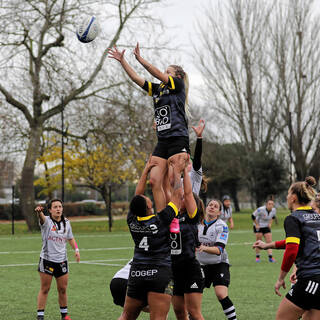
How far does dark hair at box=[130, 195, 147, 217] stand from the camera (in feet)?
19.9

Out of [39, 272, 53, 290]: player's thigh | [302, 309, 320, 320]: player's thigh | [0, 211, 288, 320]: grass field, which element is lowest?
[0, 211, 288, 320]: grass field

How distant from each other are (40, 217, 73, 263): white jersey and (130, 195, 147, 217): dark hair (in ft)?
12.5

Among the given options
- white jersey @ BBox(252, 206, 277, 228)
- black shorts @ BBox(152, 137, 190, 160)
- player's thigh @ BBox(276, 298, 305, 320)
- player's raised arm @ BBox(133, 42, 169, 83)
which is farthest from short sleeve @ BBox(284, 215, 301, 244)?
white jersey @ BBox(252, 206, 277, 228)

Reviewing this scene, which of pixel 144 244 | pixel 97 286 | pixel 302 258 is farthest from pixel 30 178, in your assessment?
pixel 302 258

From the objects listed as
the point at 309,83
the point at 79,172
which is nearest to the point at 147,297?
the point at 79,172

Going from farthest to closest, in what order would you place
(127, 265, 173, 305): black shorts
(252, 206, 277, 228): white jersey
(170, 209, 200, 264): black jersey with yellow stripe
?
(252, 206, 277, 228): white jersey → (170, 209, 200, 264): black jersey with yellow stripe → (127, 265, 173, 305): black shorts

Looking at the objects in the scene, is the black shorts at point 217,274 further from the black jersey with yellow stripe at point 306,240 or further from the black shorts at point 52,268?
the black jersey with yellow stripe at point 306,240

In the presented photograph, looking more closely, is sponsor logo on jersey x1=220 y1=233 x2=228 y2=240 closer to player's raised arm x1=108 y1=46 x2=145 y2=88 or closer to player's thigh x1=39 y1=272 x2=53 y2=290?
player's raised arm x1=108 y1=46 x2=145 y2=88

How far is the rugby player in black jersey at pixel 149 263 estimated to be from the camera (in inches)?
235

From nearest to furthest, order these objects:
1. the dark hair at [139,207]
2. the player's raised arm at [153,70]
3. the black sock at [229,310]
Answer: the dark hair at [139,207]
the player's raised arm at [153,70]
the black sock at [229,310]

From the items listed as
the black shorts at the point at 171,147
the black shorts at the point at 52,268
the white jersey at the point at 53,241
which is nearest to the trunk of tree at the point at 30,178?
the white jersey at the point at 53,241

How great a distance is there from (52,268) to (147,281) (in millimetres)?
3861

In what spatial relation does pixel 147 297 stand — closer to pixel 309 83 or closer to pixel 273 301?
pixel 273 301

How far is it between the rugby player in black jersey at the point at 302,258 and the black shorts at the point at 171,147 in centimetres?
167
